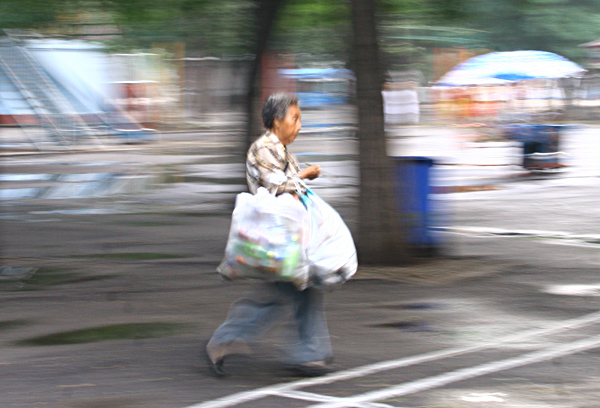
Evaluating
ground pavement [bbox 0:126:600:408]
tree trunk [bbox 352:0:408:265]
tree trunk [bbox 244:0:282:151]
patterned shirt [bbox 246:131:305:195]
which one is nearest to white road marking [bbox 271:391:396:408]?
ground pavement [bbox 0:126:600:408]

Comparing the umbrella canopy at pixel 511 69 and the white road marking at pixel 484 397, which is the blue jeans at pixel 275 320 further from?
the umbrella canopy at pixel 511 69

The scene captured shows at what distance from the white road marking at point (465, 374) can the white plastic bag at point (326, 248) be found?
0.63 meters

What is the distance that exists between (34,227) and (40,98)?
1954 centimetres

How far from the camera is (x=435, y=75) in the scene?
45.8m

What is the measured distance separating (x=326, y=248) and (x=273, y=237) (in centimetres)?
32

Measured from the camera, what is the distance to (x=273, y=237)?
474 centimetres

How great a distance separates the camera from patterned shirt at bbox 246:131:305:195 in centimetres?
479

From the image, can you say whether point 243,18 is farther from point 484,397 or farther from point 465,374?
point 484,397

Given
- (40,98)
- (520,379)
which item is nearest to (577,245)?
(520,379)

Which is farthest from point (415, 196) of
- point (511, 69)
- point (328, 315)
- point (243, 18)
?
point (511, 69)

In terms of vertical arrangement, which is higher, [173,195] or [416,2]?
[416,2]

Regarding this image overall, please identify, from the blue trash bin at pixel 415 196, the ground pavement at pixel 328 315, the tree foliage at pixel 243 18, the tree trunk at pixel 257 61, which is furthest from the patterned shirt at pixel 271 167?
the tree trunk at pixel 257 61

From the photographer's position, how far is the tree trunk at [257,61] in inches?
411

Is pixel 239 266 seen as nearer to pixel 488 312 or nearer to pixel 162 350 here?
pixel 162 350
